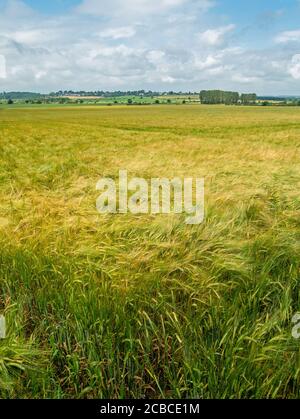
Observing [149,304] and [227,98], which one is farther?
[227,98]

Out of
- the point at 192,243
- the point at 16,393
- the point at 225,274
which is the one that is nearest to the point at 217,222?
the point at 192,243

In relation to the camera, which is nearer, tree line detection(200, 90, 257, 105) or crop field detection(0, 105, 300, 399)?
crop field detection(0, 105, 300, 399)

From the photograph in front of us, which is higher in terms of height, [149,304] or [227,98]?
[227,98]

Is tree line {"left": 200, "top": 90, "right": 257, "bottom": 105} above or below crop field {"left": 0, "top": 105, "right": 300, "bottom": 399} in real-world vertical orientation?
above

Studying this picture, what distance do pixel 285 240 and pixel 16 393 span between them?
2.31 m

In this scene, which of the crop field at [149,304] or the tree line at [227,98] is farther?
the tree line at [227,98]

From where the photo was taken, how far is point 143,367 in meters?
2.02

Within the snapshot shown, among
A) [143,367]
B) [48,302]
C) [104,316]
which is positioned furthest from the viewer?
[48,302]

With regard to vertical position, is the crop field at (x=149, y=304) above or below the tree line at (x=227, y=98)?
below
